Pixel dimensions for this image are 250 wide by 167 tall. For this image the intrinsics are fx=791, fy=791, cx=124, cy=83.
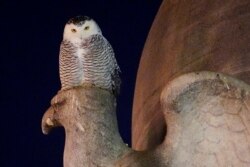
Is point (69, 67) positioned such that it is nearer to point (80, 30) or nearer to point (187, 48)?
point (80, 30)

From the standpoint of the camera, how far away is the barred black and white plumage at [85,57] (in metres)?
2.10

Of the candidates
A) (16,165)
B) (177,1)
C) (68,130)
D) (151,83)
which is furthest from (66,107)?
(16,165)

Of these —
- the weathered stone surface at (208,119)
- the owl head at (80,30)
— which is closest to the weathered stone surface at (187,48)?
the weathered stone surface at (208,119)

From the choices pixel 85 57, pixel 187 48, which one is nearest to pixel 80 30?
pixel 85 57

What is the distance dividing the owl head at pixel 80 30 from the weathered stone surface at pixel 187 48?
0.91ft

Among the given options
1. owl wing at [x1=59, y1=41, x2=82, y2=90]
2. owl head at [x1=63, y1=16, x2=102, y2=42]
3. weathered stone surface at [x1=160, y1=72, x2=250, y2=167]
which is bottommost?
weathered stone surface at [x1=160, y1=72, x2=250, y2=167]

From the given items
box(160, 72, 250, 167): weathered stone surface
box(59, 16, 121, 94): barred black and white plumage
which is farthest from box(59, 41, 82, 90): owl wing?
box(160, 72, 250, 167): weathered stone surface

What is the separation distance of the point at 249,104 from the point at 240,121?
0.16 feet

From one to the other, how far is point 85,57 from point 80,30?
77 millimetres

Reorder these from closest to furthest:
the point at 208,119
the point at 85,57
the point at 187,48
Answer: the point at 208,119 < the point at 85,57 < the point at 187,48

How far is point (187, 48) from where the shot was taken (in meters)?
2.24

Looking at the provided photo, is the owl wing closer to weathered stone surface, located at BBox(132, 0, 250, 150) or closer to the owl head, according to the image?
the owl head

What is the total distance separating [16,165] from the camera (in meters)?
4.58

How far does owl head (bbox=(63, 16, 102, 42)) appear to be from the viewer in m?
2.11
